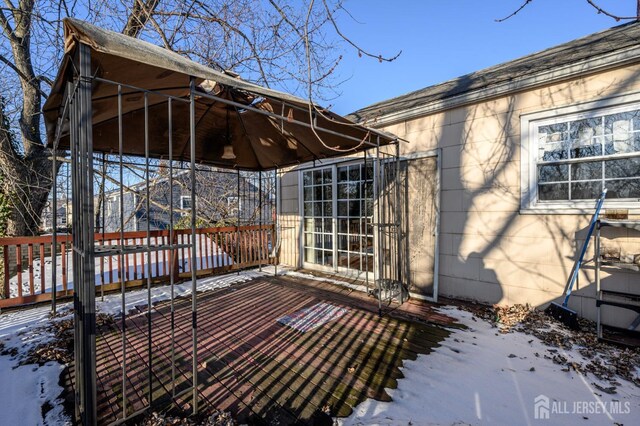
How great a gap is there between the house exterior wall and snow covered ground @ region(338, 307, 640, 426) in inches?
42.2

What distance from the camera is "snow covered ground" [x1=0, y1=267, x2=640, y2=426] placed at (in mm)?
1870

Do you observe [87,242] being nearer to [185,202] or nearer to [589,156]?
[589,156]

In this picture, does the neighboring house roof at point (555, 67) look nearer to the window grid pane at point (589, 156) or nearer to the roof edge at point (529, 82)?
the roof edge at point (529, 82)

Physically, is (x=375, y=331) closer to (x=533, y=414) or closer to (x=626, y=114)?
(x=533, y=414)

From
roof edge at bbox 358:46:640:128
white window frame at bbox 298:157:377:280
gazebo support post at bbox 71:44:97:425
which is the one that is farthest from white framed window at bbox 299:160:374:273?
gazebo support post at bbox 71:44:97:425

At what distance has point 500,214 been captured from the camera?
3.80 meters

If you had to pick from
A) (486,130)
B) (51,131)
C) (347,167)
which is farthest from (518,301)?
(51,131)

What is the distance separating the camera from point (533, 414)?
191cm

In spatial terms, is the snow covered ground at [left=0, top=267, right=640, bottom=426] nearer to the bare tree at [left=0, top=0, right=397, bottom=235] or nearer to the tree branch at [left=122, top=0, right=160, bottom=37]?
the bare tree at [left=0, top=0, right=397, bottom=235]

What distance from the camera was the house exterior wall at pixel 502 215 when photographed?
3.25 m

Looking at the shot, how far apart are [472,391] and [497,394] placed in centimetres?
17

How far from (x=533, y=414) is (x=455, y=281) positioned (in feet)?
7.87

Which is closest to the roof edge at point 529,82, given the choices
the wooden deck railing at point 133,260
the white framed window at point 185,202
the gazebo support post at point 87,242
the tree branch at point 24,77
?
the gazebo support post at point 87,242

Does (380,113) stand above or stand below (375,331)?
above
